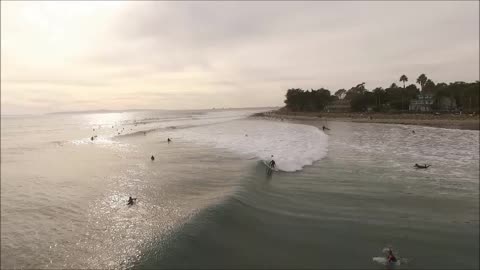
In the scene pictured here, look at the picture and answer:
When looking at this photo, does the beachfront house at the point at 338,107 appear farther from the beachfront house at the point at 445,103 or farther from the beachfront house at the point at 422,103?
the beachfront house at the point at 445,103

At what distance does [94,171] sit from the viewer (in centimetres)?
3547

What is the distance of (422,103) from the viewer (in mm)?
119688

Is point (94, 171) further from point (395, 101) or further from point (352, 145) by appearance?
point (395, 101)

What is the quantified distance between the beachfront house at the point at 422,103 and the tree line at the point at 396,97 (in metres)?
1.33

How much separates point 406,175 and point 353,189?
303 inches

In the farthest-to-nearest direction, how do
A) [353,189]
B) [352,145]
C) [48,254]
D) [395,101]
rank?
[395,101]
[352,145]
[353,189]
[48,254]

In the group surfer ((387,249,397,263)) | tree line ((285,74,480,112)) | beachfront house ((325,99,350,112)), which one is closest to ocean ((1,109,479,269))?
surfer ((387,249,397,263))

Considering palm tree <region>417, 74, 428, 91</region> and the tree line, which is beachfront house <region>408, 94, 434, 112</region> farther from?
palm tree <region>417, 74, 428, 91</region>

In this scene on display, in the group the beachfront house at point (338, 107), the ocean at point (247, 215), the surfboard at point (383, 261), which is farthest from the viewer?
the beachfront house at point (338, 107)

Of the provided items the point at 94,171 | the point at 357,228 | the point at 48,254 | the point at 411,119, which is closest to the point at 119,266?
the point at 48,254

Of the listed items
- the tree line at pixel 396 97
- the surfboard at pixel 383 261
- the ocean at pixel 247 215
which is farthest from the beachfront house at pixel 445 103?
the surfboard at pixel 383 261

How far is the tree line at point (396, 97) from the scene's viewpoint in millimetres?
105188

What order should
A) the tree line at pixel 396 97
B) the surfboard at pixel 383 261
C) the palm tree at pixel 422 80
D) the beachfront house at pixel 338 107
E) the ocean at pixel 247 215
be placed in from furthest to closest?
the beachfront house at pixel 338 107
the palm tree at pixel 422 80
the tree line at pixel 396 97
the ocean at pixel 247 215
the surfboard at pixel 383 261

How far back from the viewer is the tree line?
345ft
